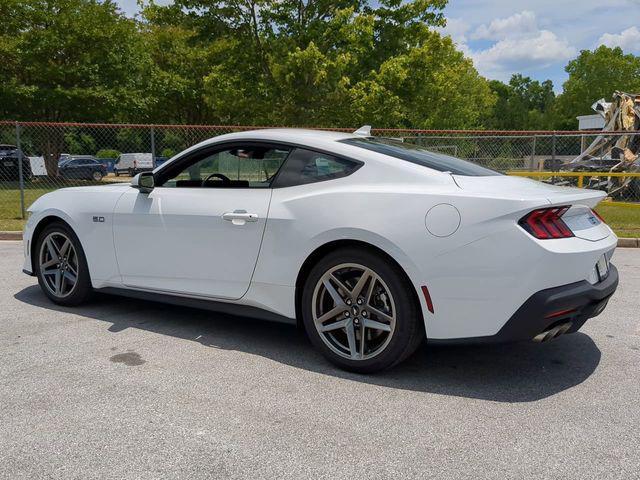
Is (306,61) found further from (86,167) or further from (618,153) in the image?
(86,167)

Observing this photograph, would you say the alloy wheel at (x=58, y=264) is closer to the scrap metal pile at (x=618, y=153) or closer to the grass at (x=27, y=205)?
the grass at (x=27, y=205)

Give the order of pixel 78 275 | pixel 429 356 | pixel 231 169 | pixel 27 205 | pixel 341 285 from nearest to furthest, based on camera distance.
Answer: pixel 341 285 → pixel 429 356 → pixel 231 169 → pixel 78 275 → pixel 27 205

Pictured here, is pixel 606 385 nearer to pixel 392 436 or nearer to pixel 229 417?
pixel 392 436

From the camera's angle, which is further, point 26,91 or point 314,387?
point 26,91

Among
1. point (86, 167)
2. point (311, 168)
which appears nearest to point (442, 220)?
point (311, 168)

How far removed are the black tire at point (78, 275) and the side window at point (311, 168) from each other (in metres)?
2.03

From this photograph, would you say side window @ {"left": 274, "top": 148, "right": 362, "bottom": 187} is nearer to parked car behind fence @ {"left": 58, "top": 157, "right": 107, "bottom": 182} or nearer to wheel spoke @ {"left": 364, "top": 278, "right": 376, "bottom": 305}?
wheel spoke @ {"left": 364, "top": 278, "right": 376, "bottom": 305}

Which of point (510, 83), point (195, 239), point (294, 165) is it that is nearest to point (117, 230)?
point (195, 239)

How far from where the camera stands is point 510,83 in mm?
116438

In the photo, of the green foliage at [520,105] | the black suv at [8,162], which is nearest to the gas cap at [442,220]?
the black suv at [8,162]

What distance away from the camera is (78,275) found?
15.7ft

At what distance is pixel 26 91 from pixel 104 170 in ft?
32.5

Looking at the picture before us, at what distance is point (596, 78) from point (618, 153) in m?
66.0

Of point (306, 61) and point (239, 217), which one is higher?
point (306, 61)
